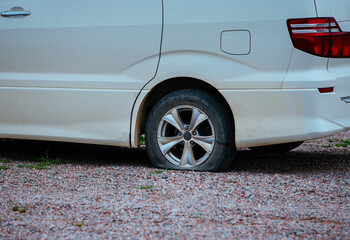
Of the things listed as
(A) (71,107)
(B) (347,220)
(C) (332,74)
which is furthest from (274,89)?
(A) (71,107)

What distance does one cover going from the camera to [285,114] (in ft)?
16.7

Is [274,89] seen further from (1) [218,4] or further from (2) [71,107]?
(2) [71,107]

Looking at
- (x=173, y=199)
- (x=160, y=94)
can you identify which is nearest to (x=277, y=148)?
(x=160, y=94)

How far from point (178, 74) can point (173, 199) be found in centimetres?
129

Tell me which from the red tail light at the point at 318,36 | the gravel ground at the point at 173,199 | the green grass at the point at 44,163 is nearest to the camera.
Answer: the gravel ground at the point at 173,199

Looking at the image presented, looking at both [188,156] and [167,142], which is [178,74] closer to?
[167,142]

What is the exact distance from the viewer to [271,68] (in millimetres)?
5090

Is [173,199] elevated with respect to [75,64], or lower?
lower

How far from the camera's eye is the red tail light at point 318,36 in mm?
4953

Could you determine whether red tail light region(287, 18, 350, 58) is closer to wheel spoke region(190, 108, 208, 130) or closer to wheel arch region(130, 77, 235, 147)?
wheel arch region(130, 77, 235, 147)

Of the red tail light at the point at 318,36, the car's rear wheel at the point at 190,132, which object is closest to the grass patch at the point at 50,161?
the car's rear wheel at the point at 190,132

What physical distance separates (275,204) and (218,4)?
181 centimetres

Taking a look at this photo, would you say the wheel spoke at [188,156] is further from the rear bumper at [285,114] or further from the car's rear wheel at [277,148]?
the car's rear wheel at [277,148]

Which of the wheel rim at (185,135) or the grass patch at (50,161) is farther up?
the wheel rim at (185,135)
